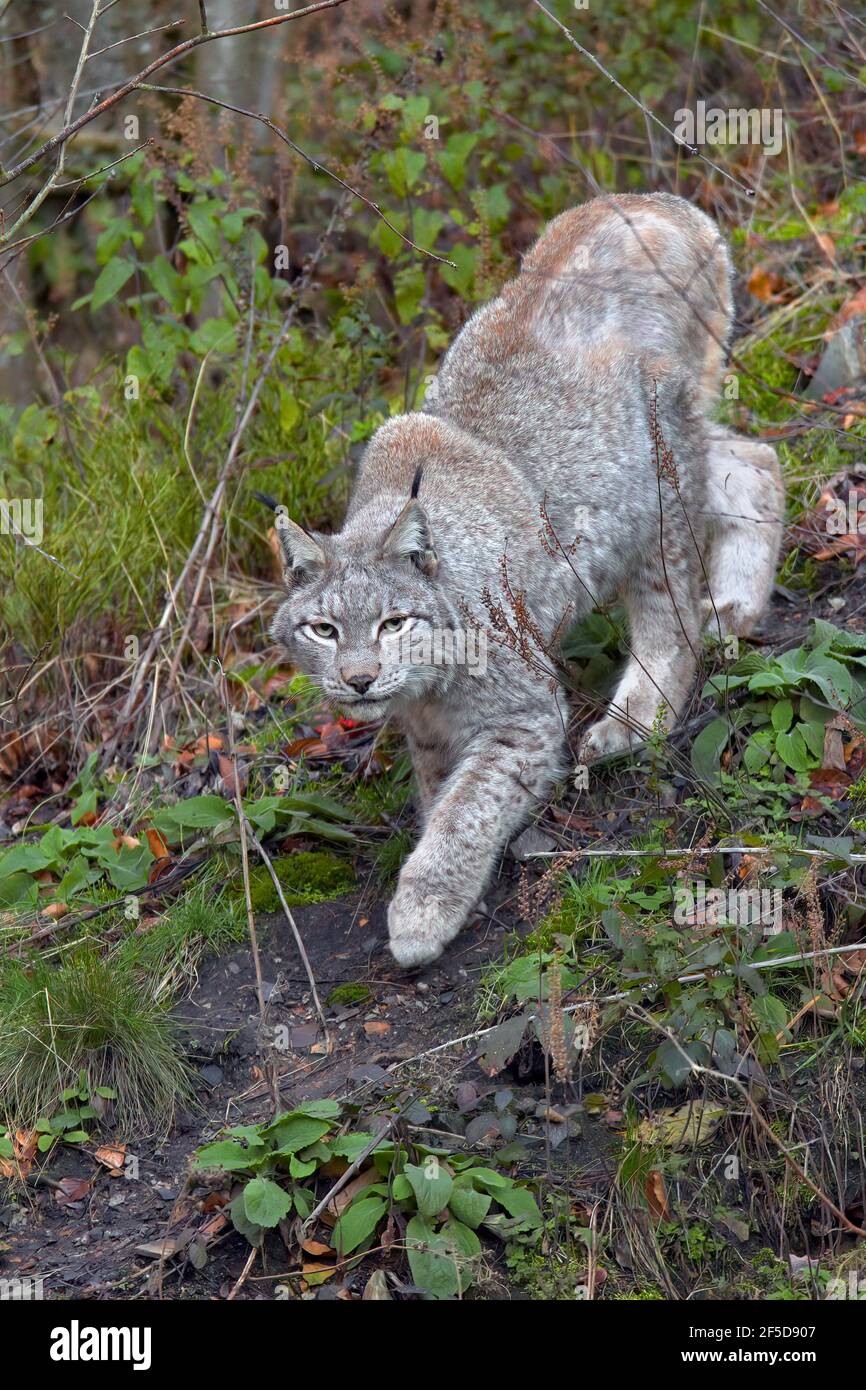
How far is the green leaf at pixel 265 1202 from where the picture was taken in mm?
3691

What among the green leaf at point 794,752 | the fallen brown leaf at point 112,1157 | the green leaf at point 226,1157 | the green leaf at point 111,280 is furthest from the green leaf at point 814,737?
the green leaf at point 111,280

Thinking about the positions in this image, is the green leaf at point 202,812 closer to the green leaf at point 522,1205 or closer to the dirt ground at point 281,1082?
the dirt ground at point 281,1082

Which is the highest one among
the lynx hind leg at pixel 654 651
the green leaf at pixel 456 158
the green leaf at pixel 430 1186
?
the green leaf at pixel 456 158

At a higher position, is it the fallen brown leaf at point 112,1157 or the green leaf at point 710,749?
the green leaf at point 710,749

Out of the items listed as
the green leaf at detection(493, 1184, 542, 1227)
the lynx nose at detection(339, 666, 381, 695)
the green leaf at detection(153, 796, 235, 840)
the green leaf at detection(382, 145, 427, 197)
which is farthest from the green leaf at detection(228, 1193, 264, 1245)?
the green leaf at detection(382, 145, 427, 197)

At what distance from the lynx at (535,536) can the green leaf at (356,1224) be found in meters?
1.06

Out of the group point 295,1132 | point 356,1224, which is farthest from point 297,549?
point 356,1224

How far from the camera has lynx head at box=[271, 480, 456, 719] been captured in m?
4.69

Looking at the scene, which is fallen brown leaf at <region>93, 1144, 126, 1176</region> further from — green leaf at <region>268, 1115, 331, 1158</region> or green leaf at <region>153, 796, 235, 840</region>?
green leaf at <region>153, 796, 235, 840</region>

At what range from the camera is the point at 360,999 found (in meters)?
4.75

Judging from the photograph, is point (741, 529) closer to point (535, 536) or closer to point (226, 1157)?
point (535, 536)

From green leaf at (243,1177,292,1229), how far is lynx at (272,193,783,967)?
1071 mm
